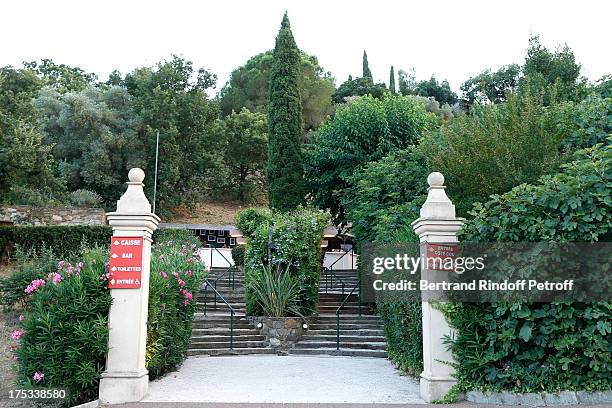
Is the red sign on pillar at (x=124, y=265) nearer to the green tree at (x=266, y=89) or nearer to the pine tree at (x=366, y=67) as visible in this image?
the green tree at (x=266, y=89)

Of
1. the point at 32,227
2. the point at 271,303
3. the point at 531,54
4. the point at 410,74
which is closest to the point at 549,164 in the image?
the point at 271,303

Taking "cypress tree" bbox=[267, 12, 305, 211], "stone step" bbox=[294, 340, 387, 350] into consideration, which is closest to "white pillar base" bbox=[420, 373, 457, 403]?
"stone step" bbox=[294, 340, 387, 350]

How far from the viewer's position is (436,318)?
6617 millimetres

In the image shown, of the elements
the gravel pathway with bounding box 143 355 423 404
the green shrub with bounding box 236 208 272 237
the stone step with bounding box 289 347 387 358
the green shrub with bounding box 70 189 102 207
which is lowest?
the gravel pathway with bounding box 143 355 423 404

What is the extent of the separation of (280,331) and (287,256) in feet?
5.46

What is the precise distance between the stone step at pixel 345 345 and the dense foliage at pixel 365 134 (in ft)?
17.3

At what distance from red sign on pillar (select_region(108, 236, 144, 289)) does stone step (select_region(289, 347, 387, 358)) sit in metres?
5.33

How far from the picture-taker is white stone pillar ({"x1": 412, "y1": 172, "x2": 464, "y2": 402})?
6.44 m

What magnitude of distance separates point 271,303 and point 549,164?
6.13 m

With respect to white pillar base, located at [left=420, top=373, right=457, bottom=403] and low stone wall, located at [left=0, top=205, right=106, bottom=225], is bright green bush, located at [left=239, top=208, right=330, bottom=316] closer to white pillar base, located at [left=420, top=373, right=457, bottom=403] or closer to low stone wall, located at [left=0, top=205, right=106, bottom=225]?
white pillar base, located at [left=420, top=373, right=457, bottom=403]

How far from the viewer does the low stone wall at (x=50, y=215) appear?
1889cm

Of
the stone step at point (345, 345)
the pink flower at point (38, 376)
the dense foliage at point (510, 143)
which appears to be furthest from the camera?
the stone step at point (345, 345)

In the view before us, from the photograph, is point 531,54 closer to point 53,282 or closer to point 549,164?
point 549,164

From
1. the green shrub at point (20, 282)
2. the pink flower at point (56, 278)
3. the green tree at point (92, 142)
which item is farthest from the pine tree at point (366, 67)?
the pink flower at point (56, 278)
